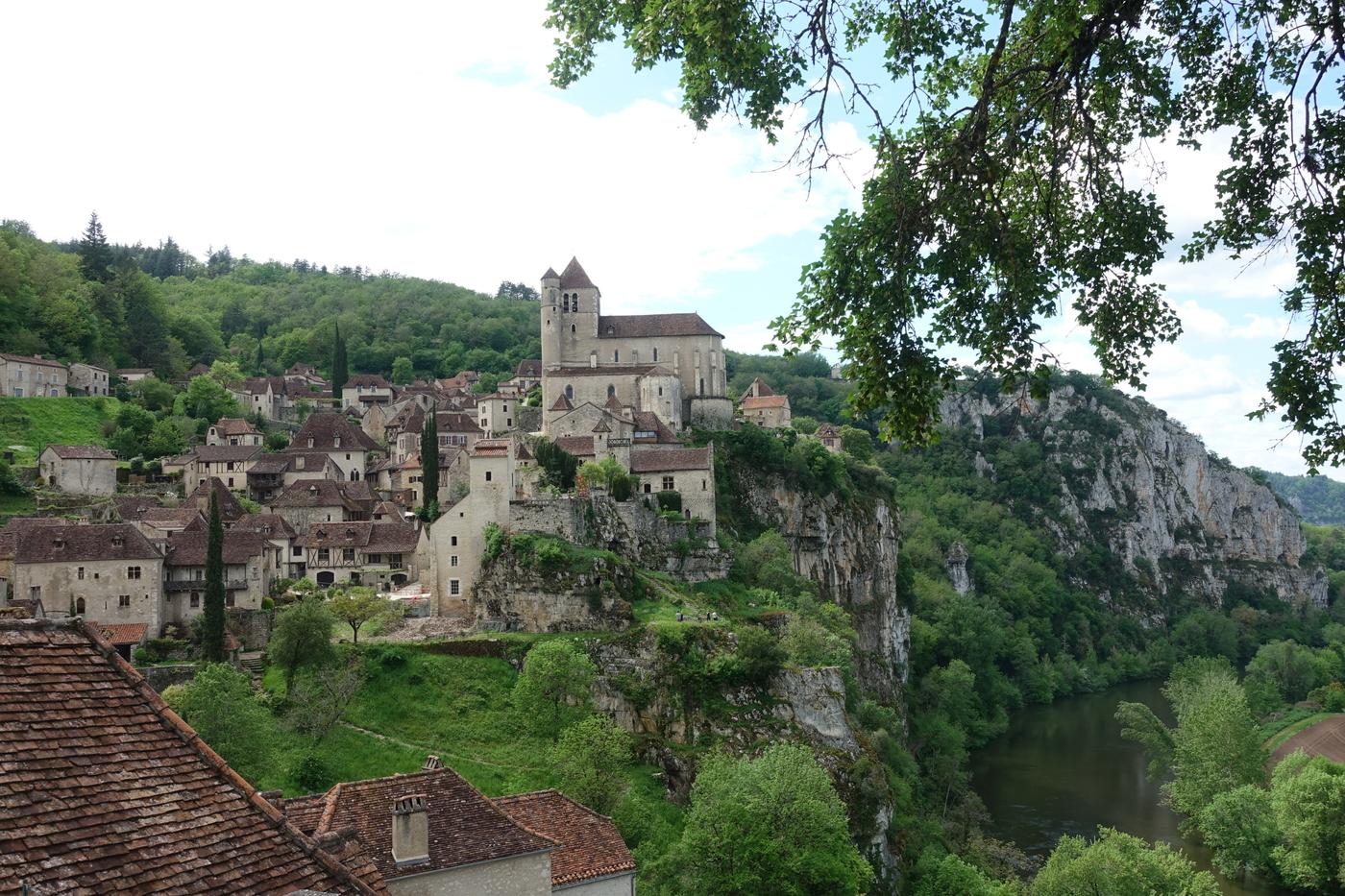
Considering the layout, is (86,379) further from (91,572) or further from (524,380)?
(91,572)

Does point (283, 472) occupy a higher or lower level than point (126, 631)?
higher

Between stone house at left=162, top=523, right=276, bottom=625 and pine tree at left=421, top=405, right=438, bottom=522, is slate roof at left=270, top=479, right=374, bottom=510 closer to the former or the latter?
pine tree at left=421, top=405, right=438, bottom=522

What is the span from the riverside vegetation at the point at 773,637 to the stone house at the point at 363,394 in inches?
466

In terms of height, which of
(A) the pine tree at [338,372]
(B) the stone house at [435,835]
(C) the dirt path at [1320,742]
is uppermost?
(A) the pine tree at [338,372]

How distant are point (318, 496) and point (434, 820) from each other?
48865 millimetres

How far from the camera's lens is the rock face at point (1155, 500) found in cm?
13950

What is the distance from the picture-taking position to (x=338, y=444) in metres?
76.2

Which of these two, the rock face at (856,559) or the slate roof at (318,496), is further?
the rock face at (856,559)

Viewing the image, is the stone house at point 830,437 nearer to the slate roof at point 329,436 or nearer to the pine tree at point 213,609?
the slate roof at point 329,436

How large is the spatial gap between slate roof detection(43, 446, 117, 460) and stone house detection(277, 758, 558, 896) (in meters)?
54.9

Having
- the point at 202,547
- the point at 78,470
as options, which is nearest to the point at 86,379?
the point at 78,470

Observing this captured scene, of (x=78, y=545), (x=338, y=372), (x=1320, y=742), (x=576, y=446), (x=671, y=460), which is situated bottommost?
(x=1320, y=742)

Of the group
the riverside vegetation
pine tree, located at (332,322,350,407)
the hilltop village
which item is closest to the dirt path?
the riverside vegetation

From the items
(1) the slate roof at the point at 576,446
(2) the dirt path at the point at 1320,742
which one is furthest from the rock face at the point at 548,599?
(2) the dirt path at the point at 1320,742
